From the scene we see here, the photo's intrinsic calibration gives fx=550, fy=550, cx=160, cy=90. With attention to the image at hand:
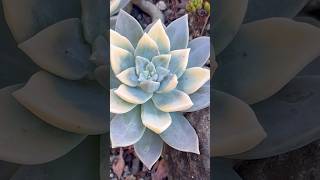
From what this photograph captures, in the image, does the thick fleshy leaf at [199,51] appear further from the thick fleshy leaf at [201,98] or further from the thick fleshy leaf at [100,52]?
the thick fleshy leaf at [100,52]

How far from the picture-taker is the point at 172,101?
0.54 metres

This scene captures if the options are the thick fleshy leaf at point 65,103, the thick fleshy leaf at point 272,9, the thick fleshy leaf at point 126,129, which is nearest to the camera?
the thick fleshy leaf at point 126,129

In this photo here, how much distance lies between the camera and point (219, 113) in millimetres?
635

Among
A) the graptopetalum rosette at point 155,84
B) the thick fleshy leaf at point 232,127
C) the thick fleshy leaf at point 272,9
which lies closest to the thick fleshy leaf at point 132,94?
the graptopetalum rosette at point 155,84

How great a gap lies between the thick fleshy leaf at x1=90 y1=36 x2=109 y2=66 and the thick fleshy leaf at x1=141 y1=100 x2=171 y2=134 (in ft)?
0.35

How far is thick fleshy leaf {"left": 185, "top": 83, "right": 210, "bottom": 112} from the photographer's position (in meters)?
0.50

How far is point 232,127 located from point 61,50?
216mm

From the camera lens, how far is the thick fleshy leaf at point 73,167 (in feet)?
2.17

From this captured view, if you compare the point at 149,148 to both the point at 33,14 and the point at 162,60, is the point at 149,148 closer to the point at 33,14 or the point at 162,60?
the point at 162,60

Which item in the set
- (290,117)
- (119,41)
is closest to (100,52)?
(119,41)

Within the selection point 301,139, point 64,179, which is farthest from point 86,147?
point 301,139

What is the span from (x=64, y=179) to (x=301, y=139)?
0.29 metres

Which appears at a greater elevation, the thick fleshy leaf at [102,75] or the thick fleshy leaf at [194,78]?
the thick fleshy leaf at [194,78]

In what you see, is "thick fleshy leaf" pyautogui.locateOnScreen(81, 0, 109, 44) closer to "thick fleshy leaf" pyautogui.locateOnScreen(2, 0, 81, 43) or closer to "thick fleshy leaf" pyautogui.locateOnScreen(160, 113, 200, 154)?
"thick fleshy leaf" pyautogui.locateOnScreen(2, 0, 81, 43)
